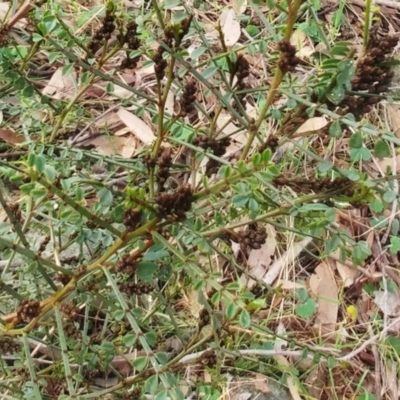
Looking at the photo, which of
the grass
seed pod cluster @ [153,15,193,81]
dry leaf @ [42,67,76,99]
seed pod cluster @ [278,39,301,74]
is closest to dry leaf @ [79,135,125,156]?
the grass

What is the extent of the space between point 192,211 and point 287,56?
0.20 m

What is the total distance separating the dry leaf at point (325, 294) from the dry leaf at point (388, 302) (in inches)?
3.7

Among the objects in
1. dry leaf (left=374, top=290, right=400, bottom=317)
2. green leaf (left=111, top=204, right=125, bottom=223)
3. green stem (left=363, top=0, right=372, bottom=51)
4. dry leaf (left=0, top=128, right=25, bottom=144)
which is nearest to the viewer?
green stem (left=363, top=0, right=372, bottom=51)

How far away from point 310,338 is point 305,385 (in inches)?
4.2

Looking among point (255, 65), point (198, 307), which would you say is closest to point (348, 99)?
point (198, 307)

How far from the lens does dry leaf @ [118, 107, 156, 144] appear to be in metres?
1.72

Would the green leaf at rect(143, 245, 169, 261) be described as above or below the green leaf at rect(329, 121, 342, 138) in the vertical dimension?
below

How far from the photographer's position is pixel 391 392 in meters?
1.42

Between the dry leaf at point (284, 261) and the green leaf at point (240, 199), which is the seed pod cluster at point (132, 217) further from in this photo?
the dry leaf at point (284, 261)

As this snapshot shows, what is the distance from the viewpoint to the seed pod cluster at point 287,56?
64 cm

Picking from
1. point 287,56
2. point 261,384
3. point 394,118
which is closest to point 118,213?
point 287,56

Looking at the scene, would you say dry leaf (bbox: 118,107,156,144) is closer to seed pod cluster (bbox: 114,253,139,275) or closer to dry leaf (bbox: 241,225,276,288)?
dry leaf (bbox: 241,225,276,288)

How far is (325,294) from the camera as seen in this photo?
5.04 feet

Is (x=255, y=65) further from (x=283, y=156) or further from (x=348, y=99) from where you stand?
(x=348, y=99)
